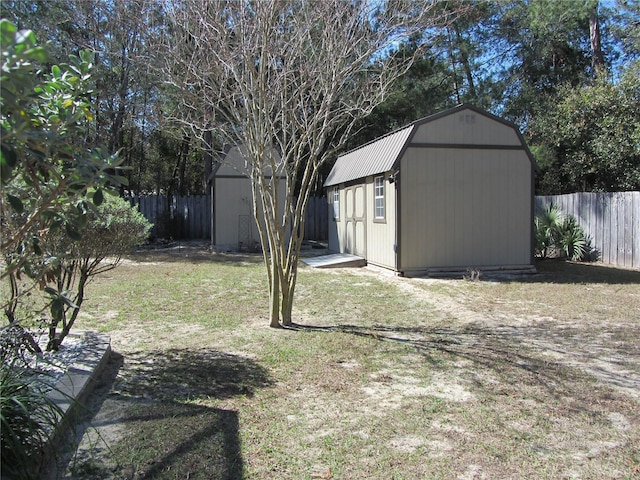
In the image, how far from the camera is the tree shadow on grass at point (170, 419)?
2.71 meters

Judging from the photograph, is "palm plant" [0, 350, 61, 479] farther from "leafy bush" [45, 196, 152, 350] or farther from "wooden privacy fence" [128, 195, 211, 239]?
"wooden privacy fence" [128, 195, 211, 239]

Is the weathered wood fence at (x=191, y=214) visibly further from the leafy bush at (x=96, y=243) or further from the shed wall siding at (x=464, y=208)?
the leafy bush at (x=96, y=243)

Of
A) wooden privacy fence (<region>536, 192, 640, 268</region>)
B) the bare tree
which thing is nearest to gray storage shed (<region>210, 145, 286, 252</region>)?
wooden privacy fence (<region>536, 192, 640, 268</region>)

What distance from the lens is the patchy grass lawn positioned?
9.29 feet

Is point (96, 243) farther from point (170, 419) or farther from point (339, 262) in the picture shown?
point (339, 262)

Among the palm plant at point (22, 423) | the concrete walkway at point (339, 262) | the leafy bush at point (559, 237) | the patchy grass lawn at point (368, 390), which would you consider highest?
the leafy bush at point (559, 237)

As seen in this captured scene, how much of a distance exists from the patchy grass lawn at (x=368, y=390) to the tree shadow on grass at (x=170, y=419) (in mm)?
12

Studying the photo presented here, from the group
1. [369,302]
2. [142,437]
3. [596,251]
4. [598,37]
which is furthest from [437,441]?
[598,37]

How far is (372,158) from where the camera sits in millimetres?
11828

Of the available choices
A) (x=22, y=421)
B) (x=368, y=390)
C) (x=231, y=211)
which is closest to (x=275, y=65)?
(x=368, y=390)

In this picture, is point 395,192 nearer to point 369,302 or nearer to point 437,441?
point 369,302

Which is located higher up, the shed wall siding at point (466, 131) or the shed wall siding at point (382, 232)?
the shed wall siding at point (466, 131)

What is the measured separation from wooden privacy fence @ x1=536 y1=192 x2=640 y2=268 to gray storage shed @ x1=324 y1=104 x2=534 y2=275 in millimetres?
2514

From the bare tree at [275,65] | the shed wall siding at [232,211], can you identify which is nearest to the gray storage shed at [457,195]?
the bare tree at [275,65]
